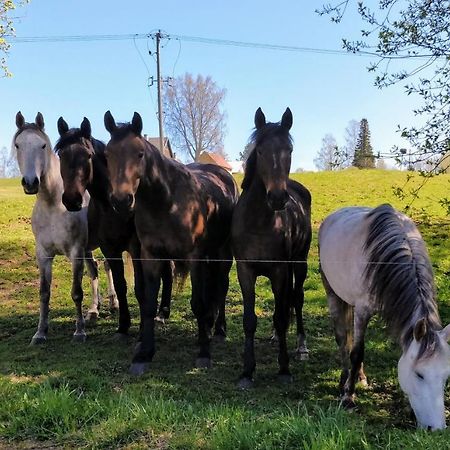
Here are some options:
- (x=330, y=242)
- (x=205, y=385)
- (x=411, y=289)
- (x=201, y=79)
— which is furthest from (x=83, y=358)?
(x=201, y=79)

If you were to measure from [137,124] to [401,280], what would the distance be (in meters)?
2.73

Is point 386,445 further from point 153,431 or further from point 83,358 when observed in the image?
point 83,358

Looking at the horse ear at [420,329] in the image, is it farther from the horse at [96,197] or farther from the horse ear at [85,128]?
the horse ear at [85,128]

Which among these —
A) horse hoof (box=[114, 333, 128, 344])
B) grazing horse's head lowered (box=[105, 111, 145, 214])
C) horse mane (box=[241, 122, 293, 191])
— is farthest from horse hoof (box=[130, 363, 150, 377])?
horse mane (box=[241, 122, 293, 191])

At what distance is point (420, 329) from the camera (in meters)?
3.23

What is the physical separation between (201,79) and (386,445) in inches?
1778

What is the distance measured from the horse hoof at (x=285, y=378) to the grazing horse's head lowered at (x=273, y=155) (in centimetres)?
166

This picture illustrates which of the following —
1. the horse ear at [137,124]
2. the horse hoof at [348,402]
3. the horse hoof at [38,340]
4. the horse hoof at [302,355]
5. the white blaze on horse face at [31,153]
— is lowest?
the horse hoof at [38,340]

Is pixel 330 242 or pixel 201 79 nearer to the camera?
pixel 330 242

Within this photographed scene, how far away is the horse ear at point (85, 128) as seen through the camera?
5.77 meters

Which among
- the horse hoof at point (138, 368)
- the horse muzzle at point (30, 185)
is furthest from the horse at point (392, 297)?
the horse muzzle at point (30, 185)

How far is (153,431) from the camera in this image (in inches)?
123

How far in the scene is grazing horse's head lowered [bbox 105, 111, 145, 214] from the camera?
4.41 m

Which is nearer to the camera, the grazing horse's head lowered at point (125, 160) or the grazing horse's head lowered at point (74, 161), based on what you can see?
the grazing horse's head lowered at point (125, 160)
